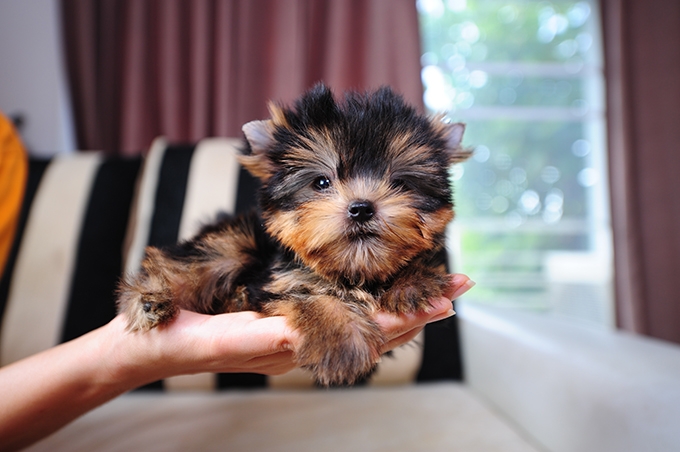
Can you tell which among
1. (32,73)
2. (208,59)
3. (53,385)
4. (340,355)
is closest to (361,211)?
(340,355)

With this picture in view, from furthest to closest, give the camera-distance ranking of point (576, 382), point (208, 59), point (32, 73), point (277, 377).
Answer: point (208, 59), point (32, 73), point (277, 377), point (576, 382)

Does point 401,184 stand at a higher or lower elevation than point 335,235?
higher

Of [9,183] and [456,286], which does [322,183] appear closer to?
[456,286]

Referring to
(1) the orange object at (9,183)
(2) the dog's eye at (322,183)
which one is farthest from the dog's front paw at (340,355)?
(1) the orange object at (9,183)

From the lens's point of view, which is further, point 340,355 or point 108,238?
point 108,238

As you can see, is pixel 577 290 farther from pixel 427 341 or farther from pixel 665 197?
pixel 427 341

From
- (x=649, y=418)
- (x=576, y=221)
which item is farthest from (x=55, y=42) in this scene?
(x=576, y=221)

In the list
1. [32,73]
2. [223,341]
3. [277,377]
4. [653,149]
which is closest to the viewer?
[223,341]
